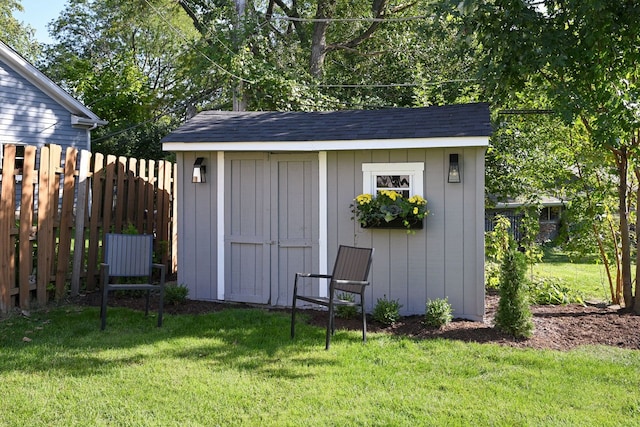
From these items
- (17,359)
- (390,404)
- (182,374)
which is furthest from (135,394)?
(390,404)

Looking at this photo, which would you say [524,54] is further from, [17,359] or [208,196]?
[17,359]

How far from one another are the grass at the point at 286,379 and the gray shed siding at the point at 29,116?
296 inches

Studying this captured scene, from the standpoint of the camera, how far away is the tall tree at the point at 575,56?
5.57 meters

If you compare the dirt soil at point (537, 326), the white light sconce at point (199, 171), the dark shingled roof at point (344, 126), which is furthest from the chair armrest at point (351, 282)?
the white light sconce at point (199, 171)

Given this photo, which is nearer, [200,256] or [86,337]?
[86,337]

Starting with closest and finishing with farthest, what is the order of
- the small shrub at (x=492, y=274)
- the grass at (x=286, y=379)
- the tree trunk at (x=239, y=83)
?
the grass at (x=286, y=379)
the small shrub at (x=492, y=274)
the tree trunk at (x=239, y=83)

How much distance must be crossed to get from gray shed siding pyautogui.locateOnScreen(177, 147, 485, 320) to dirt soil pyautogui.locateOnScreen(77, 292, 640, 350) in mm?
310

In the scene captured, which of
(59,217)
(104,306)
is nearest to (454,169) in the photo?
(104,306)

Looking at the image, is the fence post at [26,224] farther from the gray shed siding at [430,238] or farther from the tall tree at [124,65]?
the tall tree at [124,65]

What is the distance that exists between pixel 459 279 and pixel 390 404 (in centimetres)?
262

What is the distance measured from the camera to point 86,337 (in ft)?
16.1

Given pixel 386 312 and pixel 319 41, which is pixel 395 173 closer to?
pixel 386 312

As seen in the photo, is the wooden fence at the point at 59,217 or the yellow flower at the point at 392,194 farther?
the yellow flower at the point at 392,194

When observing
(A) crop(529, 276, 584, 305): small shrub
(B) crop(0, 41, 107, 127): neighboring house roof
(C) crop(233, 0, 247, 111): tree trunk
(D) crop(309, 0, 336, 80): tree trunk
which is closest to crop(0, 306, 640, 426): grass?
(A) crop(529, 276, 584, 305): small shrub
